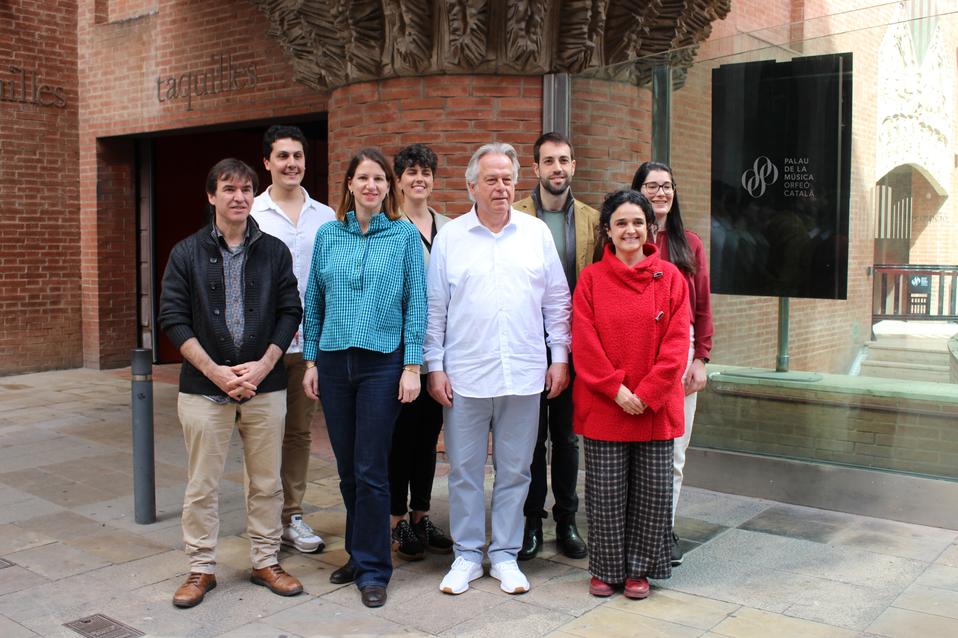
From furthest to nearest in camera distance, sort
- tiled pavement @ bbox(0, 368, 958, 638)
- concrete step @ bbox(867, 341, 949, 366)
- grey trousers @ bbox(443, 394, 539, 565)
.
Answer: concrete step @ bbox(867, 341, 949, 366) < grey trousers @ bbox(443, 394, 539, 565) < tiled pavement @ bbox(0, 368, 958, 638)

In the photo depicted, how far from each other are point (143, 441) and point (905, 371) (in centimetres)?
449

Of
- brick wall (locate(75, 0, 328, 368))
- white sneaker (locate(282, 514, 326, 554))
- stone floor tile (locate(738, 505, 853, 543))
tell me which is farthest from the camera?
brick wall (locate(75, 0, 328, 368))

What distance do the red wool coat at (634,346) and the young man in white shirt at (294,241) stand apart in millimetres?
1536

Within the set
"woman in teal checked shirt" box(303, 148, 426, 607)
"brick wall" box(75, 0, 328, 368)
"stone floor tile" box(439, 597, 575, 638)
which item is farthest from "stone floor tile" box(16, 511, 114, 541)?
"brick wall" box(75, 0, 328, 368)

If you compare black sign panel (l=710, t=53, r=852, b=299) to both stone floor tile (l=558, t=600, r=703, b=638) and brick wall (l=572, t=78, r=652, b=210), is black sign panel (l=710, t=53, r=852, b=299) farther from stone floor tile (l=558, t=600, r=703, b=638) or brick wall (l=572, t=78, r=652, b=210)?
stone floor tile (l=558, t=600, r=703, b=638)

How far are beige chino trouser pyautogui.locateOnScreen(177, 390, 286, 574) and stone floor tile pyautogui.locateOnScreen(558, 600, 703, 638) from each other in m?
1.48

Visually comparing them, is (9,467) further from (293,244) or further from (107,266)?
(107,266)

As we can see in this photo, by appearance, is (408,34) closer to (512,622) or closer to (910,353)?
(910,353)

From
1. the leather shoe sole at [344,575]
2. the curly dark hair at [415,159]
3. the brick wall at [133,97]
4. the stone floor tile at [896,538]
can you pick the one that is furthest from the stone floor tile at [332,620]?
the brick wall at [133,97]

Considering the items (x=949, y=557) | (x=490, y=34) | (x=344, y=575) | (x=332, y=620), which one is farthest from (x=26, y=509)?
(x=949, y=557)

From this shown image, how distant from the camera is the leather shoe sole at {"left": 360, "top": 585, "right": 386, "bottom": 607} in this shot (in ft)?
13.8

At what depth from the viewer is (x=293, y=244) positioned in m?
4.92

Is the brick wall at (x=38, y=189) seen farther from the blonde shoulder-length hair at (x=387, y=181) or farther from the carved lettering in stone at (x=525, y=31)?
the blonde shoulder-length hair at (x=387, y=181)

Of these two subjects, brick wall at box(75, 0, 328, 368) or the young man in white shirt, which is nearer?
the young man in white shirt
